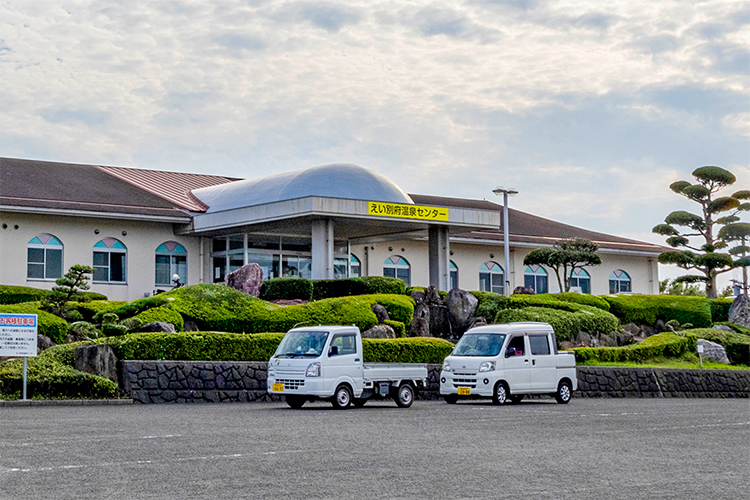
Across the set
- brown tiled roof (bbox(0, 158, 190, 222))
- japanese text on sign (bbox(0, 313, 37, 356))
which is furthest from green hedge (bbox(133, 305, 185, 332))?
brown tiled roof (bbox(0, 158, 190, 222))

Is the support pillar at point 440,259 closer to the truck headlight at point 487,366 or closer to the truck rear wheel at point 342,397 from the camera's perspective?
the truck headlight at point 487,366

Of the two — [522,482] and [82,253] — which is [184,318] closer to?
[82,253]

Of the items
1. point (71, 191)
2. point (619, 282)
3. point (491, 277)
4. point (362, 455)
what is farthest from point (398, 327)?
point (619, 282)

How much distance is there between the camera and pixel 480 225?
124 feet

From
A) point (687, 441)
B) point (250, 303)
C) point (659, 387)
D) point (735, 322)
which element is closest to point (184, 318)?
point (250, 303)

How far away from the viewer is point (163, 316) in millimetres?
24188

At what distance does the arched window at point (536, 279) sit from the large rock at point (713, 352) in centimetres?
1591

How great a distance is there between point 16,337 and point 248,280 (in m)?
13.2

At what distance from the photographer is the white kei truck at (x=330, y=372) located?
682 inches

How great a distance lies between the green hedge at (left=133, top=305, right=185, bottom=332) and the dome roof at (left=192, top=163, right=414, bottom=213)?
9985 millimetres

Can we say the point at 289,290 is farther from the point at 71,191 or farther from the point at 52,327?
the point at 71,191

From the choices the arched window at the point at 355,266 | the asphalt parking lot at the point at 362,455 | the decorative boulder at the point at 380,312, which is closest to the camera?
the asphalt parking lot at the point at 362,455

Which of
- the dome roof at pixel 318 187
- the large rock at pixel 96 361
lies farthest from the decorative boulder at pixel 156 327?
the dome roof at pixel 318 187

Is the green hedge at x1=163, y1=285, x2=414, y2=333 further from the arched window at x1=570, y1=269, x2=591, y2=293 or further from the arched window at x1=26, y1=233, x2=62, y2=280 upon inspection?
the arched window at x1=570, y1=269, x2=591, y2=293
